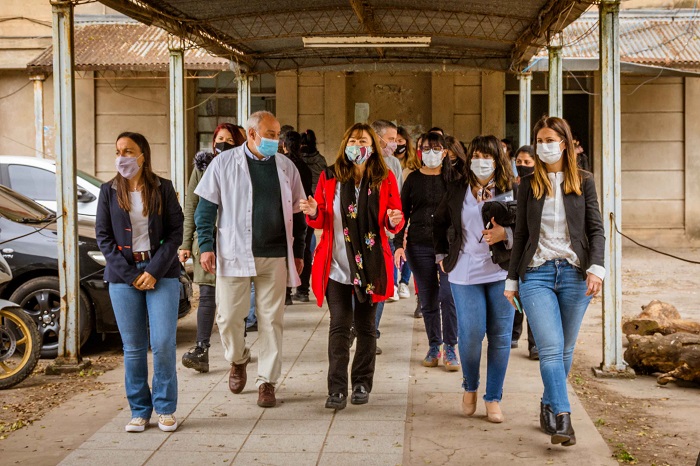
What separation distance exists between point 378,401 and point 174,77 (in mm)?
6192

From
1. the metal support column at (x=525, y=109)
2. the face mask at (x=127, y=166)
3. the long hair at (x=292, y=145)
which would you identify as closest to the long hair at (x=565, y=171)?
the face mask at (x=127, y=166)

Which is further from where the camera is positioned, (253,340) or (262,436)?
(253,340)

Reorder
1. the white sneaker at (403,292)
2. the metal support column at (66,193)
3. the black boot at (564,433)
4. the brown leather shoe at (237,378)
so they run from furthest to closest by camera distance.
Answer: the white sneaker at (403,292)
the metal support column at (66,193)
the brown leather shoe at (237,378)
the black boot at (564,433)

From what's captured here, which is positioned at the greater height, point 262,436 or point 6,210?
point 6,210

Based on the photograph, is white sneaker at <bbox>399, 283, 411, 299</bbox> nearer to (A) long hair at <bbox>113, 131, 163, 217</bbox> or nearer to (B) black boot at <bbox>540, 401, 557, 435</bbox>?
(B) black boot at <bbox>540, 401, 557, 435</bbox>

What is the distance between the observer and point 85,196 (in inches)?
505

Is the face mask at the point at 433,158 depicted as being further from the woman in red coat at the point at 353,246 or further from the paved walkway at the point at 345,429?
the paved walkway at the point at 345,429

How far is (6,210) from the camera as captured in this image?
970 cm

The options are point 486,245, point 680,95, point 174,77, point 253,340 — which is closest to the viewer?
point 486,245

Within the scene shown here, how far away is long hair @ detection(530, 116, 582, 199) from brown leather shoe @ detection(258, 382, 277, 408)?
233cm

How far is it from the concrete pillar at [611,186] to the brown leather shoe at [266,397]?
2872 millimetres

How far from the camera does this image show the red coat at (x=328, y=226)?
673 cm

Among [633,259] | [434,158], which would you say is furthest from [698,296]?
[434,158]

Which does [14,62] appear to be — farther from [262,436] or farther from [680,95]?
[262,436]
